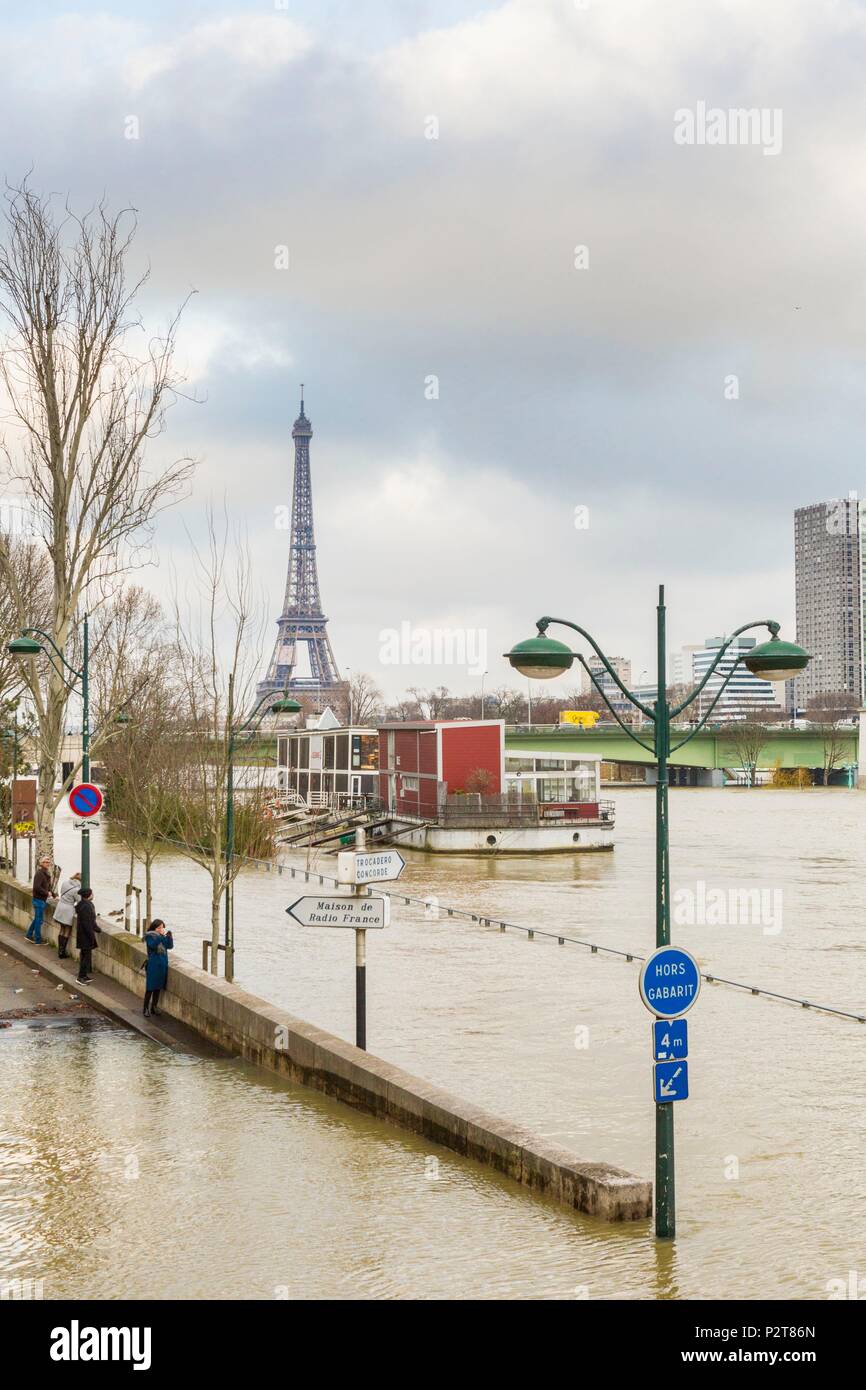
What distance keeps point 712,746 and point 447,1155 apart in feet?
296

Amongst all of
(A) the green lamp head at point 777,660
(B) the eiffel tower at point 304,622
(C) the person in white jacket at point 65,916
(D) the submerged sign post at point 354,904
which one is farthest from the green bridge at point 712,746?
(A) the green lamp head at point 777,660

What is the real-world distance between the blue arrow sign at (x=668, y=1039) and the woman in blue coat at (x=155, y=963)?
864cm

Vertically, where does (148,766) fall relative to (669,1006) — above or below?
above

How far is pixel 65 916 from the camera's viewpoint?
20750 mm

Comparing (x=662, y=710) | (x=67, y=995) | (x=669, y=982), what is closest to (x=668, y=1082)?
(x=669, y=982)

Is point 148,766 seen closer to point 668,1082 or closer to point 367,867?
point 367,867

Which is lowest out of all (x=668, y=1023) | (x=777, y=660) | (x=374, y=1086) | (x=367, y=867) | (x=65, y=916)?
(x=374, y=1086)

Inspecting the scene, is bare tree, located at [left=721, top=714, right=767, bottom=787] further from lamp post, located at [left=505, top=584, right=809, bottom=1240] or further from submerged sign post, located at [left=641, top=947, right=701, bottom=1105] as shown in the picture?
submerged sign post, located at [left=641, top=947, right=701, bottom=1105]

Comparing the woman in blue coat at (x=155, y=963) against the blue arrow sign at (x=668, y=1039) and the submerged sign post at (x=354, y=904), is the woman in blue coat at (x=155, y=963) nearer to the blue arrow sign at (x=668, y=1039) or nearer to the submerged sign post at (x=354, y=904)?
the submerged sign post at (x=354, y=904)

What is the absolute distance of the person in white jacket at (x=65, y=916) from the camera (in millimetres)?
20766

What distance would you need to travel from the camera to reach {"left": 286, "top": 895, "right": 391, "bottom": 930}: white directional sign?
13.8 metres

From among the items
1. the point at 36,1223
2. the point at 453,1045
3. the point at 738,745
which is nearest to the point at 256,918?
the point at 453,1045

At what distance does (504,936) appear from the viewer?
34.2 metres
